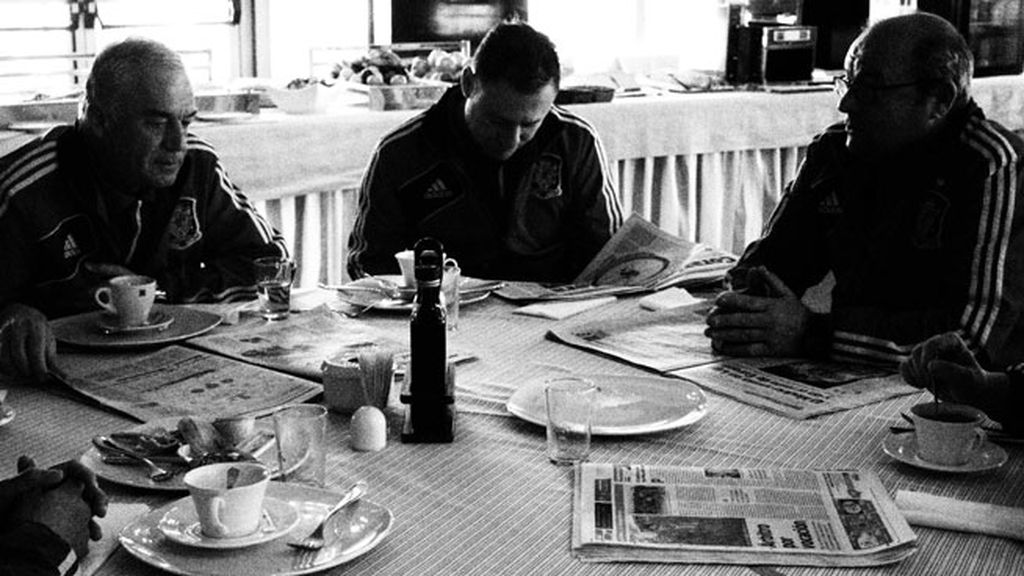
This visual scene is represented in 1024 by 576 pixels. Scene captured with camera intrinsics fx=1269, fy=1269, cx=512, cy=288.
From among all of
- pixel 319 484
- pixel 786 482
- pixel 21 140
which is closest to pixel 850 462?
pixel 786 482

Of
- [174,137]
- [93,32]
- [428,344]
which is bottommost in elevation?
[428,344]

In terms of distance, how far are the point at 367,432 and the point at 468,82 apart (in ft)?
4.56

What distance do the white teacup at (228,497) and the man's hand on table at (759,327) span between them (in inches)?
37.6

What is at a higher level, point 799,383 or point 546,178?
point 546,178

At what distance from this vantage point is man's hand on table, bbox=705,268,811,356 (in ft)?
6.54

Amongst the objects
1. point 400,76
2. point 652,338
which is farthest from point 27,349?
point 400,76

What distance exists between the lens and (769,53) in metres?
4.84

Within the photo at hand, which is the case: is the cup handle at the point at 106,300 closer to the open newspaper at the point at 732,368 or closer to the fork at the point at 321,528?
the open newspaper at the point at 732,368

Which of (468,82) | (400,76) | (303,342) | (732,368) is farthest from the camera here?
(400,76)

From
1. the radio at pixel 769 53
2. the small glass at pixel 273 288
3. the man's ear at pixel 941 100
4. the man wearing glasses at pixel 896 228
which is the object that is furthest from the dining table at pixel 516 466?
the radio at pixel 769 53

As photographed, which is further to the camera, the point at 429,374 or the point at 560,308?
the point at 560,308

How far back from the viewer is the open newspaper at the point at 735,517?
1253 mm

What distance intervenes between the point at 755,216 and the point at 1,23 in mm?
3264

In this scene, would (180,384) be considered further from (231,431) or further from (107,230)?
(107,230)
